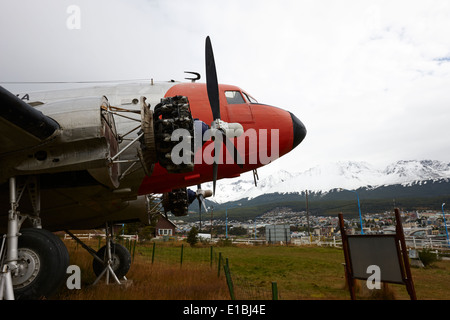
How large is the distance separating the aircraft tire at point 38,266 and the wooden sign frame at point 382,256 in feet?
19.8

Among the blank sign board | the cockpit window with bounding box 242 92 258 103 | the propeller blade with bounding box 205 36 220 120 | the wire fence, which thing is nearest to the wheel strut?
the wire fence

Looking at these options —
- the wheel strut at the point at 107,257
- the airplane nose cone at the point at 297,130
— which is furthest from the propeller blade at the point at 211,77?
the wheel strut at the point at 107,257

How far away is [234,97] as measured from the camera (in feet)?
28.8

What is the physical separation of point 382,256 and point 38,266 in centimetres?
667

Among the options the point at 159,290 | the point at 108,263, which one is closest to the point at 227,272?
the point at 159,290

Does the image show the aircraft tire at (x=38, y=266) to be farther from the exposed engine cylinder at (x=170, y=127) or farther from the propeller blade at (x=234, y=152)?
the propeller blade at (x=234, y=152)

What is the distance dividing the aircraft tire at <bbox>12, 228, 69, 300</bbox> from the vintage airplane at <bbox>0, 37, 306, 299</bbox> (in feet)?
0.05

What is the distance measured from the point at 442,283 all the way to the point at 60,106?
1394cm

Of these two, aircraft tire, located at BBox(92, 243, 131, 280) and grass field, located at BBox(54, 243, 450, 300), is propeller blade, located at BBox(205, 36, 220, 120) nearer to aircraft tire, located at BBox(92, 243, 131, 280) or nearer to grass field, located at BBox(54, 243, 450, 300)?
grass field, located at BBox(54, 243, 450, 300)

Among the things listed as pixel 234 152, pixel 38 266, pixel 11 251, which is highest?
pixel 234 152

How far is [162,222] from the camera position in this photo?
9006cm

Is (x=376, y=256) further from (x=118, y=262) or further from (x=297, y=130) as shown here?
(x=118, y=262)

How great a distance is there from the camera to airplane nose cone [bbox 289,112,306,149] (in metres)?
8.68
